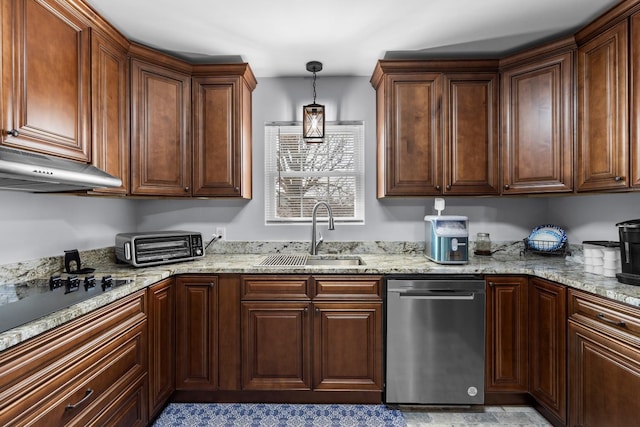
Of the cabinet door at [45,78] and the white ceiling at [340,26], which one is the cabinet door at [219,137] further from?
the cabinet door at [45,78]

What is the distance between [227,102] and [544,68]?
88.0 inches

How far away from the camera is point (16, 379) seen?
1.03 m

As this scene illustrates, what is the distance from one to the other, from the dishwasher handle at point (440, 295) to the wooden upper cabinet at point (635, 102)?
3.44 feet

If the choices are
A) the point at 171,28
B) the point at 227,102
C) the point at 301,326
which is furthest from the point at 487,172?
the point at 171,28

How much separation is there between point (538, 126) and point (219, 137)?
7.44 feet

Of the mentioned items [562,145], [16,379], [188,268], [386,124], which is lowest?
[16,379]

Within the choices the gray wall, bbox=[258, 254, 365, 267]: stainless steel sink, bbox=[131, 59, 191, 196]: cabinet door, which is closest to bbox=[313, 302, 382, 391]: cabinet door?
bbox=[258, 254, 365, 267]: stainless steel sink

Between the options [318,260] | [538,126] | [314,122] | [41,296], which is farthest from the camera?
[318,260]

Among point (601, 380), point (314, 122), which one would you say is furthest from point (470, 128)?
point (601, 380)

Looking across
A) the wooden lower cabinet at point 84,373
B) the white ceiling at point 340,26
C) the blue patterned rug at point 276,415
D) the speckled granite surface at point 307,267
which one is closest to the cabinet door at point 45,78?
the white ceiling at point 340,26

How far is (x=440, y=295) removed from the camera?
203 cm

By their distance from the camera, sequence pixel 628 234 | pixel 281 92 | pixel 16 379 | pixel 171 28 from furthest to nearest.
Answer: pixel 281 92, pixel 171 28, pixel 628 234, pixel 16 379

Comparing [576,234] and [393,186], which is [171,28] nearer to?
[393,186]

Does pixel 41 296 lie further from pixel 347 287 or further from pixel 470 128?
pixel 470 128
